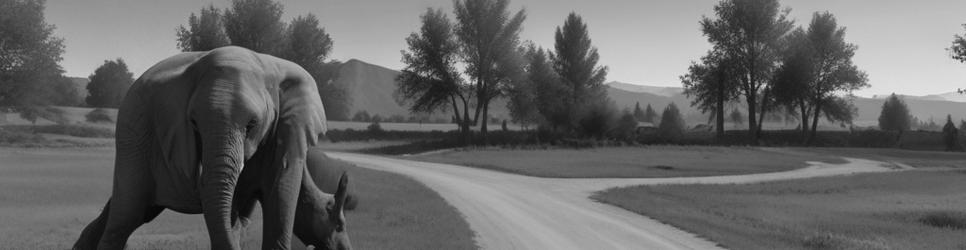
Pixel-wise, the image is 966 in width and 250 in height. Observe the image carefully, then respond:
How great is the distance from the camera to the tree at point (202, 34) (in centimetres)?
5888

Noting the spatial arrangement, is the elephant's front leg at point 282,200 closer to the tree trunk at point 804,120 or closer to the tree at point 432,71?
the tree at point 432,71

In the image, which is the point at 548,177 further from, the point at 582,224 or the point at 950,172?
the point at 950,172

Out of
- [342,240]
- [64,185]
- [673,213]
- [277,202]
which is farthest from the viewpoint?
[64,185]

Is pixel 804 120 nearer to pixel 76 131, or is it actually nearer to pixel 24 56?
pixel 76 131

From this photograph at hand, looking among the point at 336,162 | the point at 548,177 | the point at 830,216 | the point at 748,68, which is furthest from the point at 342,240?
the point at 748,68

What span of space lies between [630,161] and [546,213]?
80.9 ft

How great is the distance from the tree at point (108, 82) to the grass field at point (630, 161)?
59.8 m

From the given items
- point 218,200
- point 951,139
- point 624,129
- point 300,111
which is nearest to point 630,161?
point 624,129

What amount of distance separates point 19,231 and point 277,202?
10.2 metres

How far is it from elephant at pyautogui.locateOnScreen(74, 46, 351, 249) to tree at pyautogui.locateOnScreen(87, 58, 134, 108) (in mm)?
89044

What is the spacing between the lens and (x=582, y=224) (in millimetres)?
17719

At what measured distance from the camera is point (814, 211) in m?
21.3

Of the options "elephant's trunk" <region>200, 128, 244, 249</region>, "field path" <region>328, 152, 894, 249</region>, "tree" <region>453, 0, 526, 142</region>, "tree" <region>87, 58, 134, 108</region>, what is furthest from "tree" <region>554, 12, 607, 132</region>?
"elephant's trunk" <region>200, 128, 244, 249</region>

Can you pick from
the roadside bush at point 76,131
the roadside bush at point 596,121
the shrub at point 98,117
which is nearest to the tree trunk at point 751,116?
the roadside bush at point 596,121
